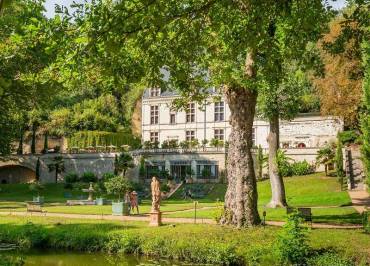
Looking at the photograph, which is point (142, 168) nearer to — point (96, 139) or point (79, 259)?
point (96, 139)

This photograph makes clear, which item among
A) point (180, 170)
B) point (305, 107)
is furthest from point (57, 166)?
point (305, 107)

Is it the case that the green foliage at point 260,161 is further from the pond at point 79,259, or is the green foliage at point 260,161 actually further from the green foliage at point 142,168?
the pond at point 79,259

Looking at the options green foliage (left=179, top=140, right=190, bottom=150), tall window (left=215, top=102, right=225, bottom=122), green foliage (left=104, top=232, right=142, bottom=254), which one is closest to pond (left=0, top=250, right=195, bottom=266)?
green foliage (left=104, top=232, right=142, bottom=254)

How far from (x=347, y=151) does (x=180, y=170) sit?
19.2m

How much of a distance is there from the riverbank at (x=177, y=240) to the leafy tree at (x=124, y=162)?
28919mm

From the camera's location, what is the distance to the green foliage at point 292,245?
47.4 feet

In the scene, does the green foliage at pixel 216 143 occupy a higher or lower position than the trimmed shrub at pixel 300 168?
higher

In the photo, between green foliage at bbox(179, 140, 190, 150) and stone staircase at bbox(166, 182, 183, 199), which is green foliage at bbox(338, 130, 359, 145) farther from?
green foliage at bbox(179, 140, 190, 150)

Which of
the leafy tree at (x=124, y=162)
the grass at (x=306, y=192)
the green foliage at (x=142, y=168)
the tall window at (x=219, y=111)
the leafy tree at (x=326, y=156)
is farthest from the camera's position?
the tall window at (x=219, y=111)

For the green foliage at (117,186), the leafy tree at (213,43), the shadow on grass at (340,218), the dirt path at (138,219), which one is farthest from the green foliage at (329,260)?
the green foliage at (117,186)

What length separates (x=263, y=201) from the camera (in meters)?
32.8

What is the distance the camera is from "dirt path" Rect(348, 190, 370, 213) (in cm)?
2465

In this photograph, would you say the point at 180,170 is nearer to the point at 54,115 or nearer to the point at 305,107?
the point at 305,107

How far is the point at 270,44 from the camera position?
10.2m
